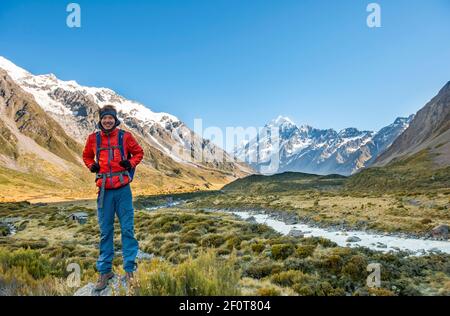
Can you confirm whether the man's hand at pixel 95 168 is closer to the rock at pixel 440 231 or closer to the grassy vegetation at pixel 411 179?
the rock at pixel 440 231

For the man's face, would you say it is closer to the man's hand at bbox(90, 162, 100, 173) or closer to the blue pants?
the man's hand at bbox(90, 162, 100, 173)

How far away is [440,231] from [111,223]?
2112cm

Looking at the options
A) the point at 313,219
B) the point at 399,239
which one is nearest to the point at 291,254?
the point at 399,239

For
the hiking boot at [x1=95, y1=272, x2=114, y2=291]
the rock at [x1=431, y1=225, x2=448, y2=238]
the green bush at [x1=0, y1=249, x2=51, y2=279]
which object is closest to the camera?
the hiking boot at [x1=95, y1=272, x2=114, y2=291]

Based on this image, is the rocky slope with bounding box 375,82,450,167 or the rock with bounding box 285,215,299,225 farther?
the rocky slope with bounding box 375,82,450,167

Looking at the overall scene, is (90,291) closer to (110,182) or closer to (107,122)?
(110,182)

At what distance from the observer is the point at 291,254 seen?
1405 centimetres

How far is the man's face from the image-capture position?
26.0 feet

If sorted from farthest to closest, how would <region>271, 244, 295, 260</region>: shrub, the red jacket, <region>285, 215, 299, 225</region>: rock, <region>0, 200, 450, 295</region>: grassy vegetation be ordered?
1. <region>285, 215, 299, 225</region>: rock
2. <region>271, 244, 295, 260</region>: shrub
3. the red jacket
4. <region>0, 200, 450, 295</region>: grassy vegetation

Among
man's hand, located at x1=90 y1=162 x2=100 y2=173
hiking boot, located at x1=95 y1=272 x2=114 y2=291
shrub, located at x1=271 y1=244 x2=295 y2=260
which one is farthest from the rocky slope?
hiking boot, located at x1=95 y1=272 x2=114 y2=291

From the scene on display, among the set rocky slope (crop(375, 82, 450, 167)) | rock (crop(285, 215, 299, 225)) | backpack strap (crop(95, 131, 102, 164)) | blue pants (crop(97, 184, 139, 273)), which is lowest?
rock (crop(285, 215, 299, 225))

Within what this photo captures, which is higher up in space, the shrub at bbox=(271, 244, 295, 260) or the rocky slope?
the rocky slope
